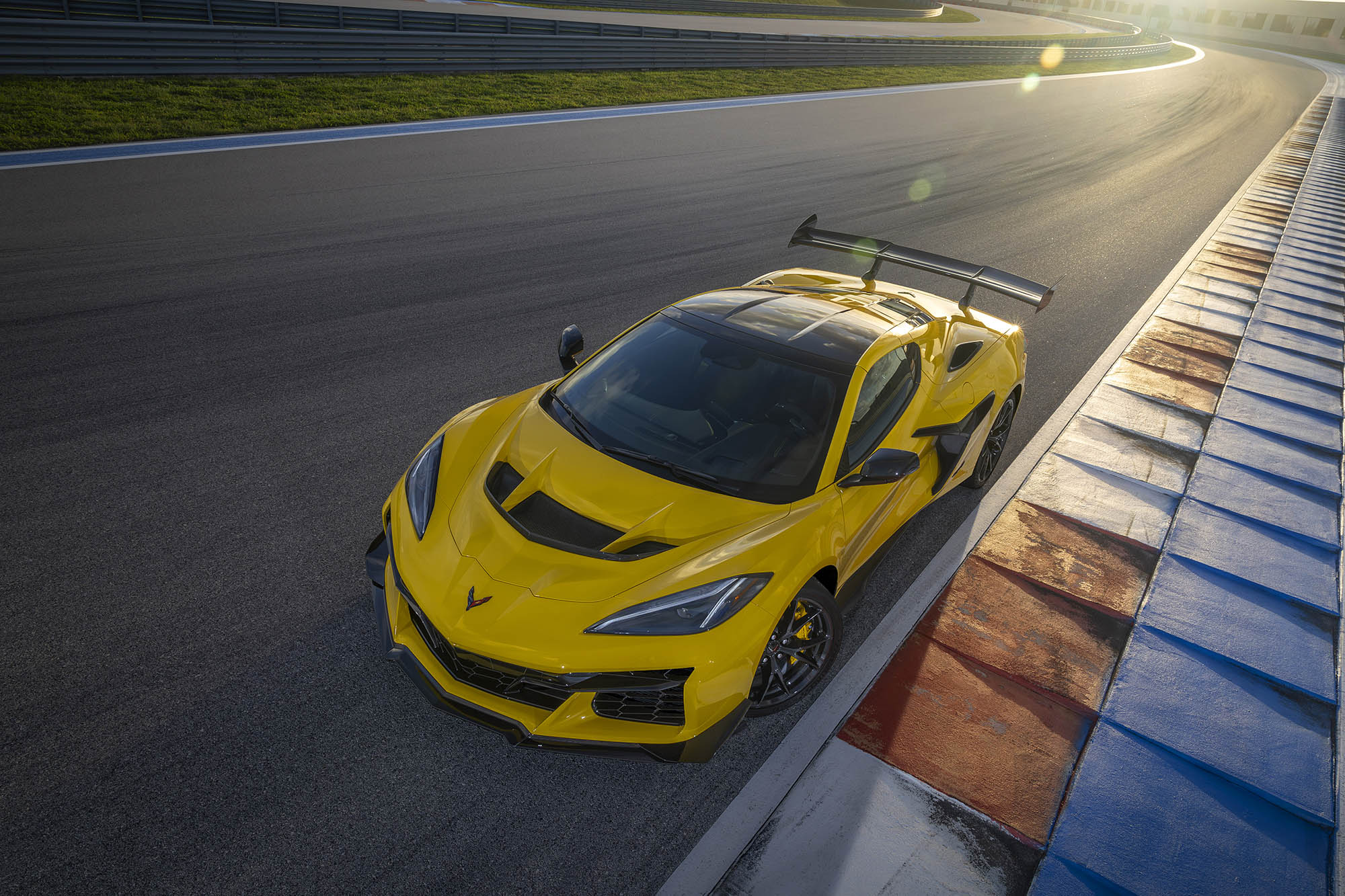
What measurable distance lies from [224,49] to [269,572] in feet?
45.5

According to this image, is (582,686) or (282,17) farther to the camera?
(282,17)

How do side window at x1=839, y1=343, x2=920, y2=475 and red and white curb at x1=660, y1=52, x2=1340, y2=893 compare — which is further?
side window at x1=839, y1=343, x2=920, y2=475

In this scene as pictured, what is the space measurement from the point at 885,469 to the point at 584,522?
133 cm

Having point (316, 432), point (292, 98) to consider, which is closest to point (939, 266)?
point (316, 432)

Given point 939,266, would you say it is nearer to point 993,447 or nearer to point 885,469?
point 993,447

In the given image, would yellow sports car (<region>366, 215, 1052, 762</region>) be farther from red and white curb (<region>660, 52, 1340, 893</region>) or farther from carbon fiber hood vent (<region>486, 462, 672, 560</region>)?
red and white curb (<region>660, 52, 1340, 893</region>)

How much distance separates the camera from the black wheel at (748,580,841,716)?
3266 millimetres

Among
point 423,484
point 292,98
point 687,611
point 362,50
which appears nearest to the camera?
point 687,611

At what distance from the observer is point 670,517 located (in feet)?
10.4

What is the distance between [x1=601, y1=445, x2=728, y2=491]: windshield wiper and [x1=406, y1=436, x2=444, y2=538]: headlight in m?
0.78

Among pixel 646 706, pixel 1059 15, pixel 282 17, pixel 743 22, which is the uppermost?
pixel 1059 15

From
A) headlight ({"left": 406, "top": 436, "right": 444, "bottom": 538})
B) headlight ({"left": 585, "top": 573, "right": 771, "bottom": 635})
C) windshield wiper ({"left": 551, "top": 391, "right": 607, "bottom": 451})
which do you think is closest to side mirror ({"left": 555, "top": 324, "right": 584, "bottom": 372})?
windshield wiper ({"left": 551, "top": 391, "right": 607, "bottom": 451})

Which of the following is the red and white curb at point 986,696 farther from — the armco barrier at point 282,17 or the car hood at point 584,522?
the armco barrier at point 282,17

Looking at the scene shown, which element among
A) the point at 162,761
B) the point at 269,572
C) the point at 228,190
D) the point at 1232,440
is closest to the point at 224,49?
the point at 228,190
